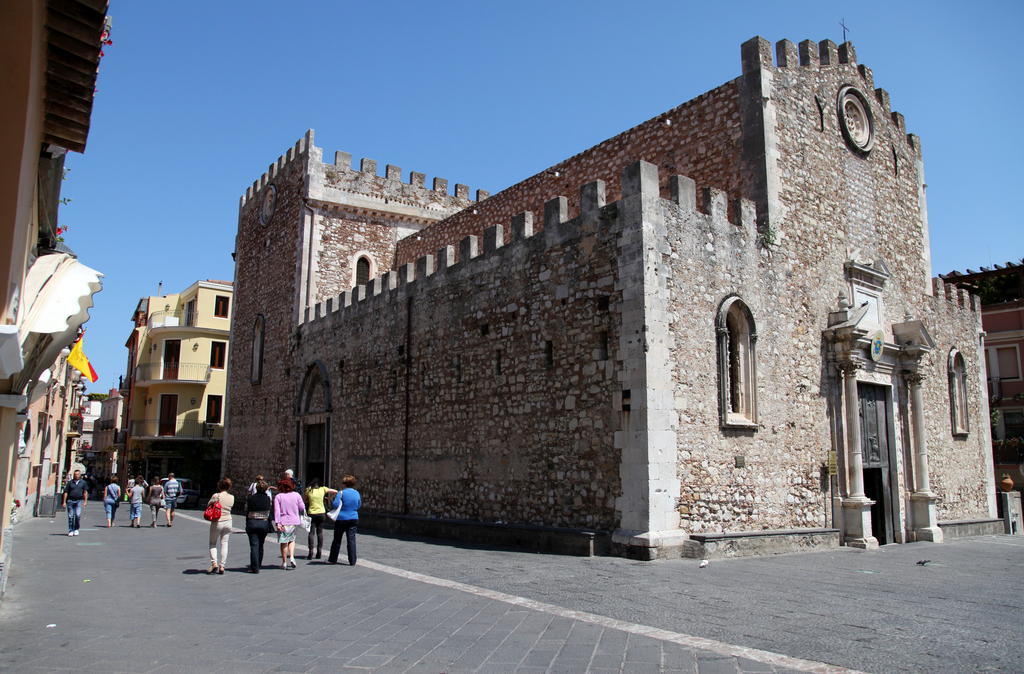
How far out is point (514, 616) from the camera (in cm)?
685

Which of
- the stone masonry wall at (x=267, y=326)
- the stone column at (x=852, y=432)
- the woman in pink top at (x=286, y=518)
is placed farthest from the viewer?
the stone masonry wall at (x=267, y=326)

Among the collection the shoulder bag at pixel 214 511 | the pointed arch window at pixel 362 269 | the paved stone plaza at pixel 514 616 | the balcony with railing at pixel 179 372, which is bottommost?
the paved stone plaza at pixel 514 616

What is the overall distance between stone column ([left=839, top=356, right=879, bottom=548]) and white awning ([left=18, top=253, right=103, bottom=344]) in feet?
41.9

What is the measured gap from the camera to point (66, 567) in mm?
10672

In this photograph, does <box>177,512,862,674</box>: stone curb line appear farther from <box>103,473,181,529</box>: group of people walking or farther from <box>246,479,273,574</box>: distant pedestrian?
<box>103,473,181,529</box>: group of people walking

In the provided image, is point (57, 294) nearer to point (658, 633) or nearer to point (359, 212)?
point (658, 633)

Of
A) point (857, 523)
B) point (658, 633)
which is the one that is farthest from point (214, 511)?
point (857, 523)

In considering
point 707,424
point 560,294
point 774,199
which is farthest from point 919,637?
point 774,199

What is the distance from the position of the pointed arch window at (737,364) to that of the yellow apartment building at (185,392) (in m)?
28.9

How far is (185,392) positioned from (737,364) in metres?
31.1

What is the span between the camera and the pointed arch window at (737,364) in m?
12.2

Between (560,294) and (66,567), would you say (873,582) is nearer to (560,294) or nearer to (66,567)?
(560,294)

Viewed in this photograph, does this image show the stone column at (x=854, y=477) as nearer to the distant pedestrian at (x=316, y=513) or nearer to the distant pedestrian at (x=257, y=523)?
the distant pedestrian at (x=316, y=513)

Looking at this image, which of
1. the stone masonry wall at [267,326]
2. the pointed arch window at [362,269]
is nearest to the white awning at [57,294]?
the stone masonry wall at [267,326]
